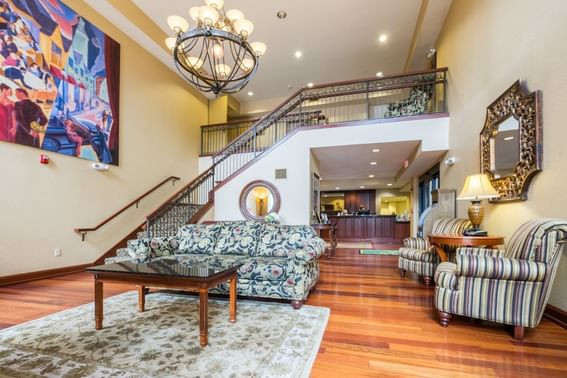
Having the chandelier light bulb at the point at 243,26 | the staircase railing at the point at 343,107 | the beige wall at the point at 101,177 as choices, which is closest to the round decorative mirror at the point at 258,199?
the staircase railing at the point at 343,107

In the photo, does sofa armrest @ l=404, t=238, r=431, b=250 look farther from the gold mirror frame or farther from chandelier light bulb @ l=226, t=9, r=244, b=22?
chandelier light bulb @ l=226, t=9, r=244, b=22

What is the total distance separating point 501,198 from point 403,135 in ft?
7.75

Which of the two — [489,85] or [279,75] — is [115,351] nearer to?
[489,85]

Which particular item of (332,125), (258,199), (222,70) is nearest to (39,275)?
(258,199)

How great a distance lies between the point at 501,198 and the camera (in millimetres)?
3086

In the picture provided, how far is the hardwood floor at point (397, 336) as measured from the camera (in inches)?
66.9

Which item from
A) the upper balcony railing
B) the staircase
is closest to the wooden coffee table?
the staircase

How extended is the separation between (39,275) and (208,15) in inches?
181

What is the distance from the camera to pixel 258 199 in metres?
5.96

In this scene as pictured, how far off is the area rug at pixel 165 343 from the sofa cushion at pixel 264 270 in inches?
A: 11.9

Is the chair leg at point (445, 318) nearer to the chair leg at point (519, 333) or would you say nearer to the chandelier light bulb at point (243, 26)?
the chair leg at point (519, 333)

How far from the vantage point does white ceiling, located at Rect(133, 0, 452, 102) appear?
5461mm

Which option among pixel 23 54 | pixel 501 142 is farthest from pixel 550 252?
pixel 23 54

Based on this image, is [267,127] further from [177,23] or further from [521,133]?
[521,133]
